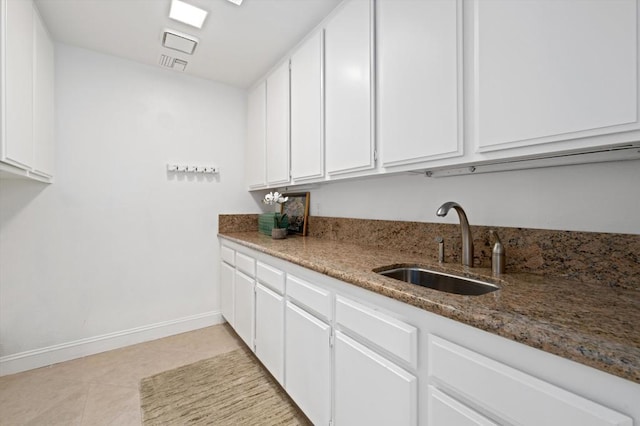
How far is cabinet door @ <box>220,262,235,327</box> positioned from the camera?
262 centimetres

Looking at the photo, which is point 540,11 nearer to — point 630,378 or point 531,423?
point 630,378

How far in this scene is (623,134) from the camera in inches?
32.0

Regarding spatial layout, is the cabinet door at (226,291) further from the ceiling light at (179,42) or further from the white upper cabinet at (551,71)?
the white upper cabinet at (551,71)

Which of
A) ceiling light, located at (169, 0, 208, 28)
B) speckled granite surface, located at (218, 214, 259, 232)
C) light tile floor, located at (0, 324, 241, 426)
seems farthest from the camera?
speckled granite surface, located at (218, 214, 259, 232)

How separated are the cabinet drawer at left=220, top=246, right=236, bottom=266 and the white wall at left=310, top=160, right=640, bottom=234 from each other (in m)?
1.41

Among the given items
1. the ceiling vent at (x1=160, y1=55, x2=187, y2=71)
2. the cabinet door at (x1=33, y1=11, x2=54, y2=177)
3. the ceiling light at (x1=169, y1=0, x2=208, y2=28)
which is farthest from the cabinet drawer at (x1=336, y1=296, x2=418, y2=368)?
the ceiling vent at (x1=160, y1=55, x2=187, y2=71)

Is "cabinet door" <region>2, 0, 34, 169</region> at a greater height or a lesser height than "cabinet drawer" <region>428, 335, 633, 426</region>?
greater

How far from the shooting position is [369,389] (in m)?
1.11

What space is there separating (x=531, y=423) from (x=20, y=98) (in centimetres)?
264

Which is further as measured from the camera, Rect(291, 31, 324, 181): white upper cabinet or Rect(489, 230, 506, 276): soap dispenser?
Rect(291, 31, 324, 181): white upper cabinet

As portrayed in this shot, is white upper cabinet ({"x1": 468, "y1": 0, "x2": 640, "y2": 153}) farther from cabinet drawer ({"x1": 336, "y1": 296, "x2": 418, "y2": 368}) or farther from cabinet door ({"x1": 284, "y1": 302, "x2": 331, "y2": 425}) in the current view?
cabinet door ({"x1": 284, "y1": 302, "x2": 331, "y2": 425})

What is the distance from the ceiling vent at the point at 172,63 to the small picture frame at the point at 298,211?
1573mm

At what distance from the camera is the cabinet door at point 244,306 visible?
7.13ft

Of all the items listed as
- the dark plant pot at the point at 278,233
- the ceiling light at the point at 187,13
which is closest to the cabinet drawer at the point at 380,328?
the dark plant pot at the point at 278,233
